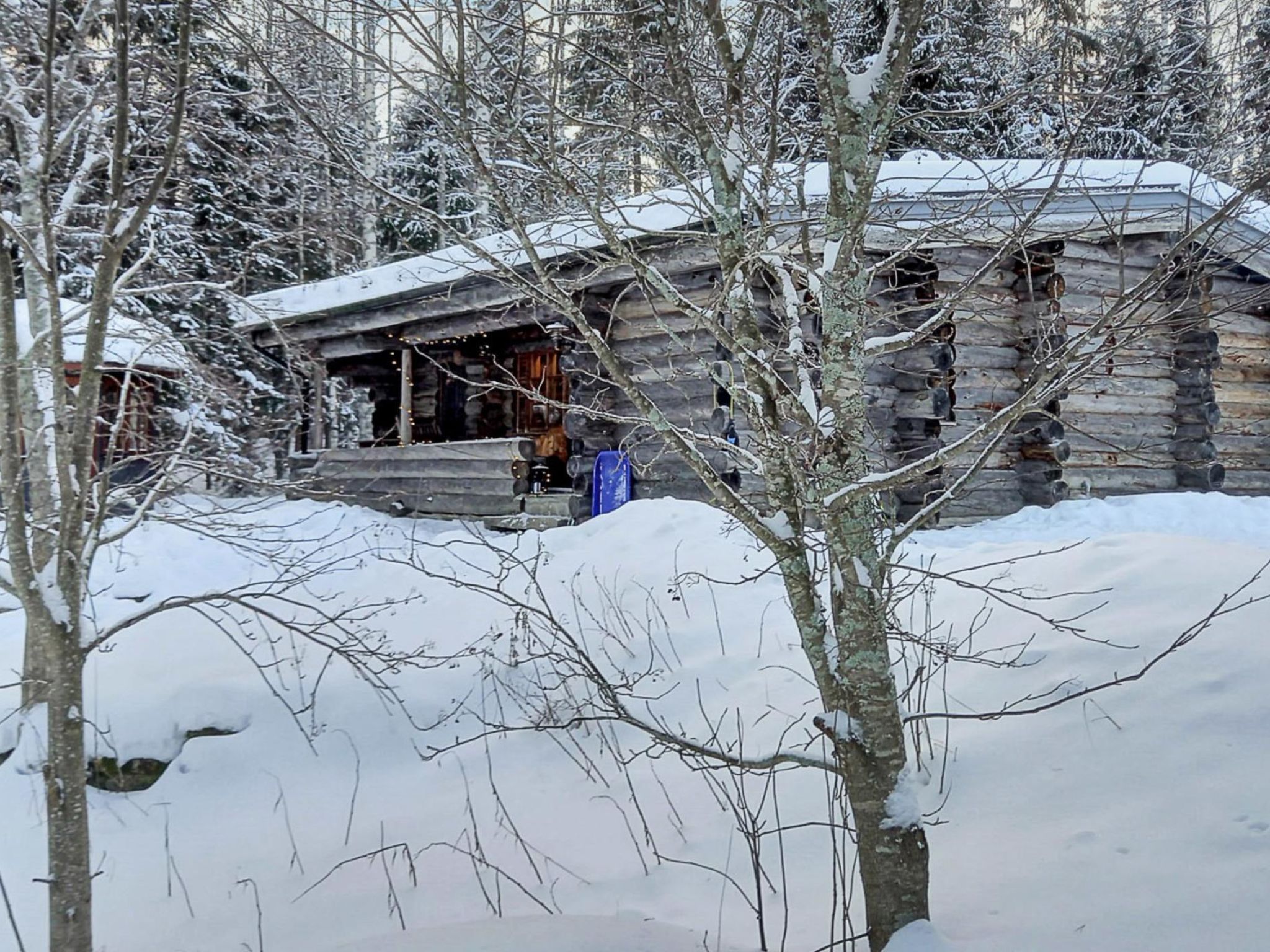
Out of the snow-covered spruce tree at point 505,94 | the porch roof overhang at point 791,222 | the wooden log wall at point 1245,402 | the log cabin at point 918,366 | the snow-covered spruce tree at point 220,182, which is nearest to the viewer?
the snow-covered spruce tree at point 505,94

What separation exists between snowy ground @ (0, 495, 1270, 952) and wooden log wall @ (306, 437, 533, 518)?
4342 mm

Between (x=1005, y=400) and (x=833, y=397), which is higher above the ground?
(x=1005, y=400)

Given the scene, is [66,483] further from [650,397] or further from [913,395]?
[913,395]

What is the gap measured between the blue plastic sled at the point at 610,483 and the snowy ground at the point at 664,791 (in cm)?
306

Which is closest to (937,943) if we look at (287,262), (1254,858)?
(1254,858)

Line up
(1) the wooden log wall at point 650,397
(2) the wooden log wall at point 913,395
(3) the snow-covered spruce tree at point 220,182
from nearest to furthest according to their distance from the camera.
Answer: (3) the snow-covered spruce tree at point 220,182, (2) the wooden log wall at point 913,395, (1) the wooden log wall at point 650,397

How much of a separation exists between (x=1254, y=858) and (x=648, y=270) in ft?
8.10

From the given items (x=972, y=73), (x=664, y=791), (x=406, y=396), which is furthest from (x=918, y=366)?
(x=406, y=396)

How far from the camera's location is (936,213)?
3283 mm

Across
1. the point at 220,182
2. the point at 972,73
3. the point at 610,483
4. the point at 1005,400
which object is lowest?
the point at 610,483

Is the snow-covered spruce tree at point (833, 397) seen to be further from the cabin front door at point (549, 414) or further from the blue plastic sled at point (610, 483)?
the cabin front door at point (549, 414)

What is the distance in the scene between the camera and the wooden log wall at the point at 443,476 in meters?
11.4

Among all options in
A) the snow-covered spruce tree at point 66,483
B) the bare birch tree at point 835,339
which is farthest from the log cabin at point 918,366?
the bare birch tree at point 835,339

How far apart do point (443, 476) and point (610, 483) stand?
3.10 metres
